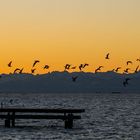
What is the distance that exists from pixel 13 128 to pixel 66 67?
46.2 feet

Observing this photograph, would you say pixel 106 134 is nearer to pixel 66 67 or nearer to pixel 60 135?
pixel 60 135

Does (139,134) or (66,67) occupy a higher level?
(66,67)

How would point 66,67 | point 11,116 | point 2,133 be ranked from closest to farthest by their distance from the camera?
point 66,67 < point 2,133 < point 11,116

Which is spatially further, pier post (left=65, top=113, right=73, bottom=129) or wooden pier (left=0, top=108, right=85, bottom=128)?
pier post (left=65, top=113, right=73, bottom=129)

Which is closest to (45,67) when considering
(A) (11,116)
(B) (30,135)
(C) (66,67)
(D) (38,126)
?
(C) (66,67)

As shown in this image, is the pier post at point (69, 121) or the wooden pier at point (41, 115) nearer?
the wooden pier at point (41, 115)

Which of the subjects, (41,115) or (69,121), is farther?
(69,121)

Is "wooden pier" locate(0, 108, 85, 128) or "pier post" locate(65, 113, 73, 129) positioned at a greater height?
"wooden pier" locate(0, 108, 85, 128)

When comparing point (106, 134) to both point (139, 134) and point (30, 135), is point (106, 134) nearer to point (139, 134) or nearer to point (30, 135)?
point (139, 134)

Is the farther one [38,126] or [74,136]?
[38,126]

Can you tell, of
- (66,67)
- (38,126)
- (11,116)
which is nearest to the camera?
(66,67)

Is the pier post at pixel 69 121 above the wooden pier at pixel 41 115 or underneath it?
underneath

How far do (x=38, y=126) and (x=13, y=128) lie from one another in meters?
6.12

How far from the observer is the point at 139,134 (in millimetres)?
74312
